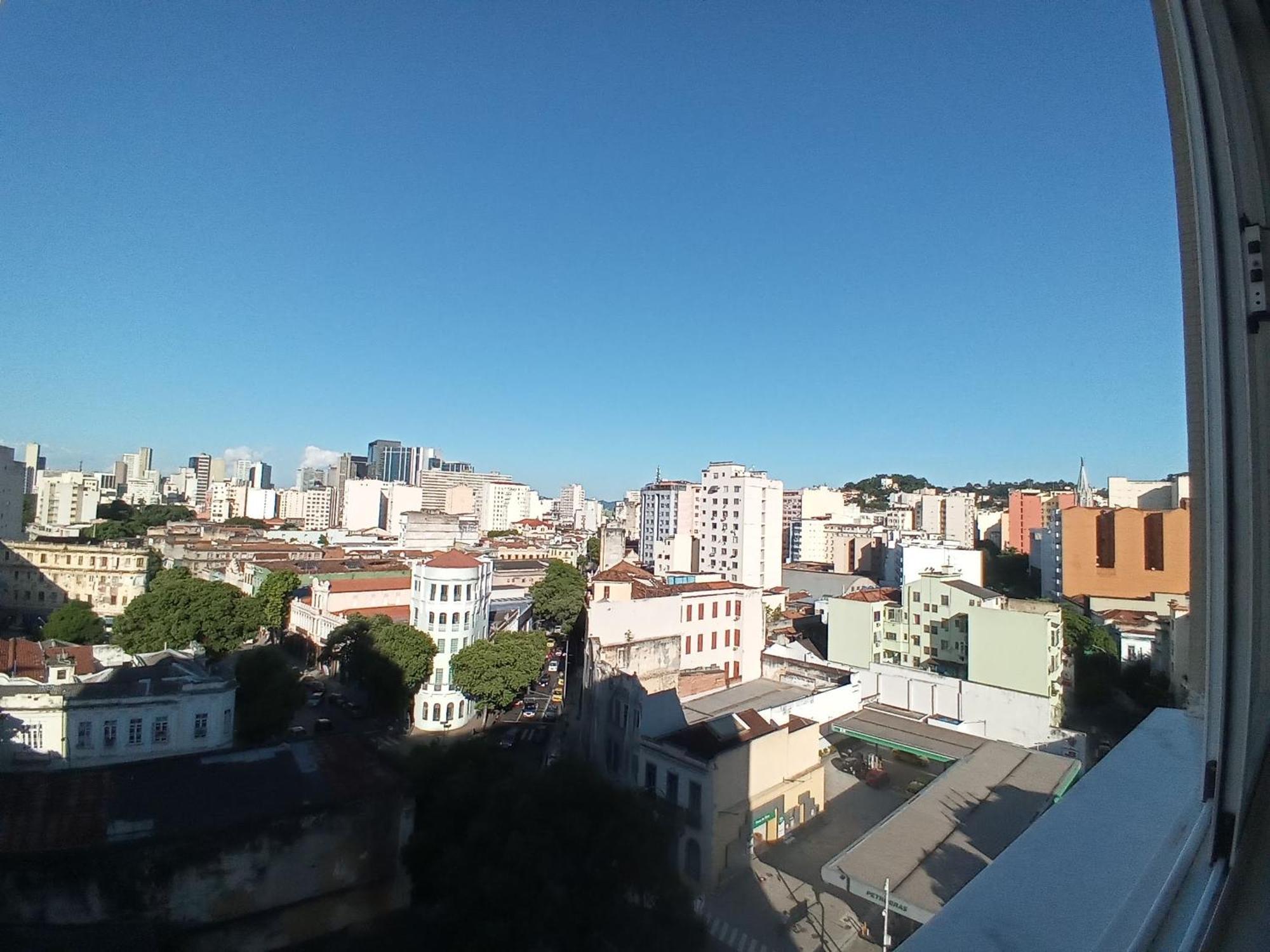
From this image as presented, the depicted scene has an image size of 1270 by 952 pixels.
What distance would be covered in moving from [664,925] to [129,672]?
466 centimetres

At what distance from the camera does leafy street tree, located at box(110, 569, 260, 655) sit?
750 centimetres

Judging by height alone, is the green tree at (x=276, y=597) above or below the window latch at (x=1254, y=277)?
below

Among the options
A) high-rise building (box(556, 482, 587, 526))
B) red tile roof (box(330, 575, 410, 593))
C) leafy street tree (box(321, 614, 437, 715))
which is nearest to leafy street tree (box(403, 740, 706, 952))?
leafy street tree (box(321, 614, 437, 715))

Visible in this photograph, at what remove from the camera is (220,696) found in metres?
5.20

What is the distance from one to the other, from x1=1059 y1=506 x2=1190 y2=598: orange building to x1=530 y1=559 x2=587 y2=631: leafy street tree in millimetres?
7866

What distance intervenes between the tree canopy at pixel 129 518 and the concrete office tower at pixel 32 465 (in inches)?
370

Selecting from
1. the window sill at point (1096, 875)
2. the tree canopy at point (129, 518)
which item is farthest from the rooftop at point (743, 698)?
the tree canopy at point (129, 518)

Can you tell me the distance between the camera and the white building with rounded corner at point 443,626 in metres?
7.80

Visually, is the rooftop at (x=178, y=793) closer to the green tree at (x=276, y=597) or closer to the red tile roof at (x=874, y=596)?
the green tree at (x=276, y=597)

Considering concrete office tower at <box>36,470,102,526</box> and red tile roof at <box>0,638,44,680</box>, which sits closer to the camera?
red tile roof at <box>0,638,44,680</box>

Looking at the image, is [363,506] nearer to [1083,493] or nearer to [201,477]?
[201,477]

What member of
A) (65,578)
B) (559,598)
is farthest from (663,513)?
(65,578)

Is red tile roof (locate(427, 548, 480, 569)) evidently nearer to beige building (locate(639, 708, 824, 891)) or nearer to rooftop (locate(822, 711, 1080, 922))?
beige building (locate(639, 708, 824, 891))

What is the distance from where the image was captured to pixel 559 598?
11.4m
